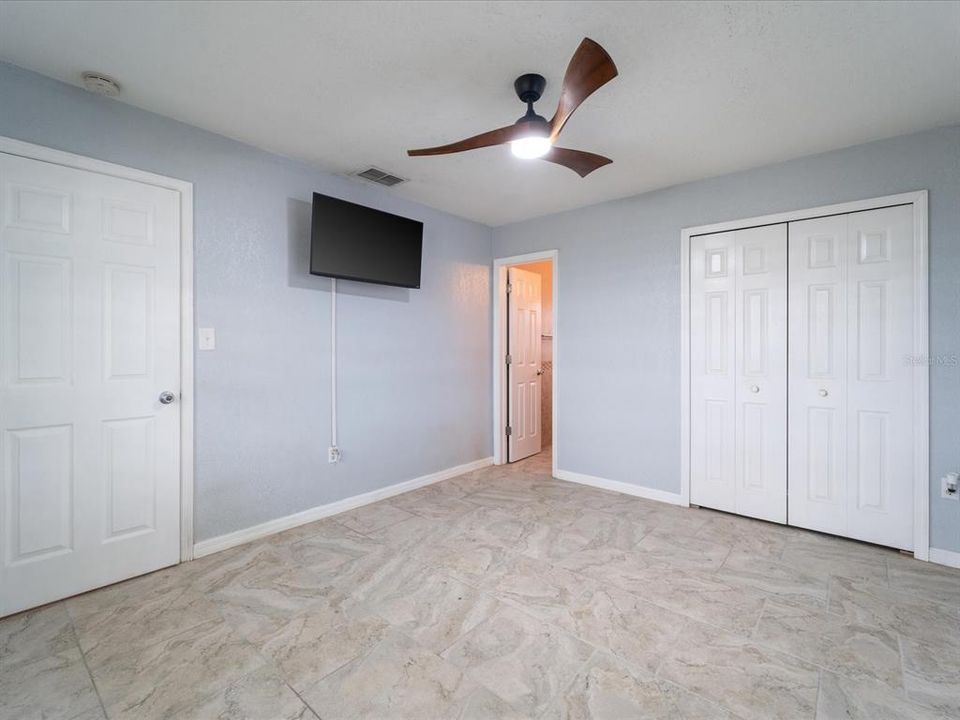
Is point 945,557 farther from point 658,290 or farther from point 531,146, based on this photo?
point 531,146

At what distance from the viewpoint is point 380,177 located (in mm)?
3197

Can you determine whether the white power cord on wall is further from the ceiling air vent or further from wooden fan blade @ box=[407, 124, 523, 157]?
wooden fan blade @ box=[407, 124, 523, 157]

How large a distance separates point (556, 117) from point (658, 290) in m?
2.08

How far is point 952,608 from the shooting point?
6.72 feet

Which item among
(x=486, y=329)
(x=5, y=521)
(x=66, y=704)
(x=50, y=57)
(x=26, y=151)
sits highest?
(x=50, y=57)

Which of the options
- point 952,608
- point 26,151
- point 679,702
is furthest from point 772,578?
point 26,151

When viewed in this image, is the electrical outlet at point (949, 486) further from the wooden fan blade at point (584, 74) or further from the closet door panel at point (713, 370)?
the wooden fan blade at point (584, 74)

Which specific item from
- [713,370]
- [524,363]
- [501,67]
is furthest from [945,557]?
[501,67]

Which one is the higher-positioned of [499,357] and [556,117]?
[556,117]

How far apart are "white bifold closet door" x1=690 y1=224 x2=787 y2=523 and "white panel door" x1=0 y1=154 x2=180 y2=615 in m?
3.47

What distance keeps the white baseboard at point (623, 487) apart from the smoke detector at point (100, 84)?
3.97 meters

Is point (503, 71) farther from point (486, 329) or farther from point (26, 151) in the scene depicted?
point (486, 329)

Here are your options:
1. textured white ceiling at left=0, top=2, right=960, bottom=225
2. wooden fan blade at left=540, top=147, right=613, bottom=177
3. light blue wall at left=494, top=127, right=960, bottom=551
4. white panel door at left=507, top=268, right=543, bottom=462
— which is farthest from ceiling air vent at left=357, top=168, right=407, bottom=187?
white panel door at left=507, top=268, right=543, bottom=462

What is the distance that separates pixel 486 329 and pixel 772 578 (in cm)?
301
